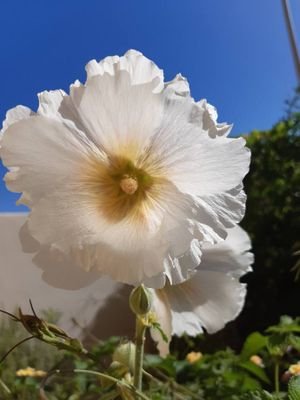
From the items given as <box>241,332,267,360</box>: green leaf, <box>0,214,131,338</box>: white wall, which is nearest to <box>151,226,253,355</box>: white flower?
<box>241,332,267,360</box>: green leaf

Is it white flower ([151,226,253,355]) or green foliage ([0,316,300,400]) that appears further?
green foliage ([0,316,300,400])

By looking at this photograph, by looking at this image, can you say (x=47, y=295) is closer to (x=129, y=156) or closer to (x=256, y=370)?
(x=256, y=370)

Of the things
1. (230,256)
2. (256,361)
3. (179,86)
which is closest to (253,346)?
(256,361)

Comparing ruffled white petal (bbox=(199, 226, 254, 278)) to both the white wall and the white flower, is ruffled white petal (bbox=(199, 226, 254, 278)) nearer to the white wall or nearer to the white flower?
the white flower

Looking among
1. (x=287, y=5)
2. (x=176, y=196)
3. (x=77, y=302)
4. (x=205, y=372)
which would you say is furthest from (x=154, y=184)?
(x=77, y=302)

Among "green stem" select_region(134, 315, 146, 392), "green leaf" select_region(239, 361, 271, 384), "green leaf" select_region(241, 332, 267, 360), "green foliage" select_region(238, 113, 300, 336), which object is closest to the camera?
"green stem" select_region(134, 315, 146, 392)

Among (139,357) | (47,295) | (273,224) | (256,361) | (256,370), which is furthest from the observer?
(273,224)

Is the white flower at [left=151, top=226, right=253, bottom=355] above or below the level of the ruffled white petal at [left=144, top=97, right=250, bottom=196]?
below

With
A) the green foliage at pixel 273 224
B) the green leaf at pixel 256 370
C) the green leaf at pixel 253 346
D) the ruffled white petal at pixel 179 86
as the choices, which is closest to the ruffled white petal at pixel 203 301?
the ruffled white petal at pixel 179 86

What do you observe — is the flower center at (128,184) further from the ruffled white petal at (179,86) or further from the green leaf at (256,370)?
the green leaf at (256,370)
